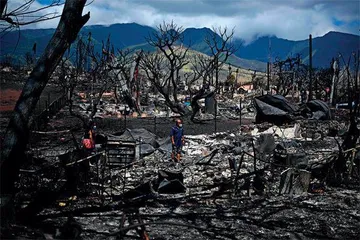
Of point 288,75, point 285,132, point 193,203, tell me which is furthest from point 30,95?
point 288,75

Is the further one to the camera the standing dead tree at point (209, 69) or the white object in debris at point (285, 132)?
the standing dead tree at point (209, 69)

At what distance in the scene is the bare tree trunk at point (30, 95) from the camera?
462cm

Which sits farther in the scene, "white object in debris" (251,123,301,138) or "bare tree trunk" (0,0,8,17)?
"white object in debris" (251,123,301,138)

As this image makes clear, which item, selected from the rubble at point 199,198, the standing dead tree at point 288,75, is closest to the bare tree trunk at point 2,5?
the rubble at point 199,198

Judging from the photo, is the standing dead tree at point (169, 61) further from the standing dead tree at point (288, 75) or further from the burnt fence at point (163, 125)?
the standing dead tree at point (288, 75)

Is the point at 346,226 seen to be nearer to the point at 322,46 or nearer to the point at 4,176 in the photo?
the point at 4,176

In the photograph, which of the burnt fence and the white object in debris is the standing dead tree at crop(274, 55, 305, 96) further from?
the white object in debris

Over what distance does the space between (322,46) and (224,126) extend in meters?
197

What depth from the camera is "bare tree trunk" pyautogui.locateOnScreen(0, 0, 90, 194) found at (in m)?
4.62

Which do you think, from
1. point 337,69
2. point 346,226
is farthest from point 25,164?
point 337,69

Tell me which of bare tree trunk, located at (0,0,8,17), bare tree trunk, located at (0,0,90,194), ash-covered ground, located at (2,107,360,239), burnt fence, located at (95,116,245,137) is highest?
bare tree trunk, located at (0,0,8,17)

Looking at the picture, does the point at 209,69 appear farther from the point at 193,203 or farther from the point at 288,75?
the point at 193,203

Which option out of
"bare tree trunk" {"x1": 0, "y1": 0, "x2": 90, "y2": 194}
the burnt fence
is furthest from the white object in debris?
"bare tree trunk" {"x1": 0, "y1": 0, "x2": 90, "y2": 194}

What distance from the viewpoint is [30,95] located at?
4.75 m
